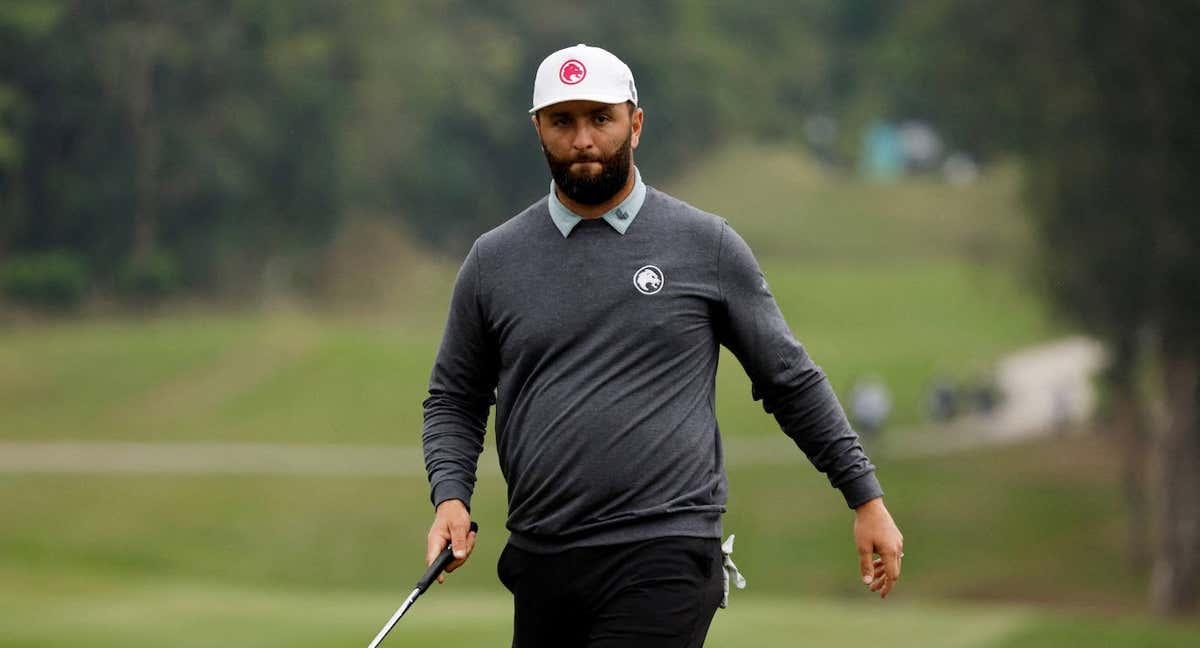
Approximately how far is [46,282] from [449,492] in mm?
51215

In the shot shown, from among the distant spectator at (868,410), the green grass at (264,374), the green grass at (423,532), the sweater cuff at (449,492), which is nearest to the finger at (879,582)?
the sweater cuff at (449,492)

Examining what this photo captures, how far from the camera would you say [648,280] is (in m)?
4.43

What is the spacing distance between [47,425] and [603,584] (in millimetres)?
37519

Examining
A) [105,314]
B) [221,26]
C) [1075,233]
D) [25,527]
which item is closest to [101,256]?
[105,314]

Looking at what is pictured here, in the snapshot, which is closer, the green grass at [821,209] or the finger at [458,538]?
the finger at [458,538]

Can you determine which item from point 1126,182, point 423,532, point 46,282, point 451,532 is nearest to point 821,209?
point 46,282

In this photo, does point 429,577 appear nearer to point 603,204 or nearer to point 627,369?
point 627,369

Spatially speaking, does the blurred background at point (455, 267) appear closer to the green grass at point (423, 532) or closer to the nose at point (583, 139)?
the green grass at point (423, 532)

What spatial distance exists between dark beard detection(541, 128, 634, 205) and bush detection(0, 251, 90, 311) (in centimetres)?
5112

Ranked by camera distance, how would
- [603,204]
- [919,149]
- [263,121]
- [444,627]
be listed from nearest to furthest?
[603,204] → [444,627] → [263,121] → [919,149]

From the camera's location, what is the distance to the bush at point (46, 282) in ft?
176

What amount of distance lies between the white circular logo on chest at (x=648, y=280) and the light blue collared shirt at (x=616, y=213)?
0.37 ft

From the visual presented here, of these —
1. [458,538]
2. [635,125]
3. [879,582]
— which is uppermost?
[635,125]

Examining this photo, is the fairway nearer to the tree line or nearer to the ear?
the ear
